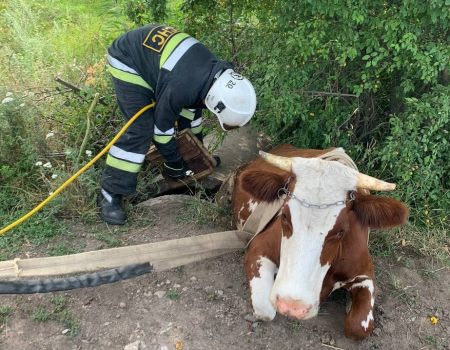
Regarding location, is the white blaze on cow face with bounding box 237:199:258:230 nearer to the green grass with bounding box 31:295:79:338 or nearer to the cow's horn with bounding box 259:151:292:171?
the cow's horn with bounding box 259:151:292:171

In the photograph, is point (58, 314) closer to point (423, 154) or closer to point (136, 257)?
point (136, 257)

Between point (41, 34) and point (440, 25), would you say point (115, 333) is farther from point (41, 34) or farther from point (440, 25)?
point (41, 34)

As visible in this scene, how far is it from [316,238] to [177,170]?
1.97 m

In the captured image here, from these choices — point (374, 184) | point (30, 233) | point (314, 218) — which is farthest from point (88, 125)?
point (374, 184)

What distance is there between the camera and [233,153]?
5215mm

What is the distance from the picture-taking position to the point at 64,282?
300cm

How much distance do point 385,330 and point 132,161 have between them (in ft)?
7.45

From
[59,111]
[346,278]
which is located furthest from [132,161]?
[346,278]

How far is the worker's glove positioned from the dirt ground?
3.45 ft

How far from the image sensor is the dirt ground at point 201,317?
2936 millimetres

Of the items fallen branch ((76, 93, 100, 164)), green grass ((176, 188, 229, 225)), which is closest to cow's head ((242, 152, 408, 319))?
green grass ((176, 188, 229, 225))

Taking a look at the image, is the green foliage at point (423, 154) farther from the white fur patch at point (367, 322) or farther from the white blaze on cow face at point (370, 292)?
the white fur patch at point (367, 322)

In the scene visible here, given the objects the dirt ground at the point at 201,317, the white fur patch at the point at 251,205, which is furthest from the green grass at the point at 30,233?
the white fur patch at the point at 251,205

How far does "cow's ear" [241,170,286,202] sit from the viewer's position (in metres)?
3.02
